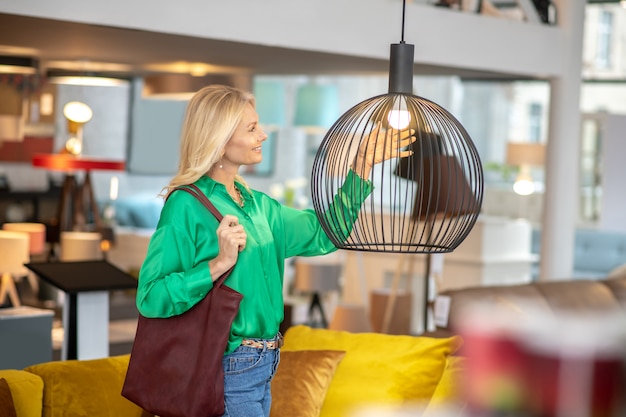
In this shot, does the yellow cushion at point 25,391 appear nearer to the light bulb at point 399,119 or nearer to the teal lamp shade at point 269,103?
the light bulb at point 399,119

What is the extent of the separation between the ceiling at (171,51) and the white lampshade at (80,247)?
1338mm

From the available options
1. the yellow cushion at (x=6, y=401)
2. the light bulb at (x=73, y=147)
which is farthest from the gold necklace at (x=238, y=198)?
the light bulb at (x=73, y=147)

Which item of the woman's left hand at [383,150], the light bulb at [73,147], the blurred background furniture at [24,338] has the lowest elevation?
the blurred background furniture at [24,338]

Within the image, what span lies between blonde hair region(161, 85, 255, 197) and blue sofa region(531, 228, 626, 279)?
8842 millimetres

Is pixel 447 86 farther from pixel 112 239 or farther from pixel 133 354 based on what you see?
pixel 133 354

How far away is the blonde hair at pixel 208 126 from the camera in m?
2.47

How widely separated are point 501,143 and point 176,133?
15.0 ft

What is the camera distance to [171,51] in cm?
605

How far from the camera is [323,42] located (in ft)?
17.0

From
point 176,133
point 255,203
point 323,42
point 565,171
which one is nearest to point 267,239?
point 255,203

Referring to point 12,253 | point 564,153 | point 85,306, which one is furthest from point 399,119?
point 564,153

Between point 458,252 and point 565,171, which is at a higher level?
point 565,171

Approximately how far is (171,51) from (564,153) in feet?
8.83

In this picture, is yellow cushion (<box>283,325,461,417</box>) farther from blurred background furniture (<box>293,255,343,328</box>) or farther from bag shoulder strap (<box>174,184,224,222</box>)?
blurred background furniture (<box>293,255,343,328</box>)
